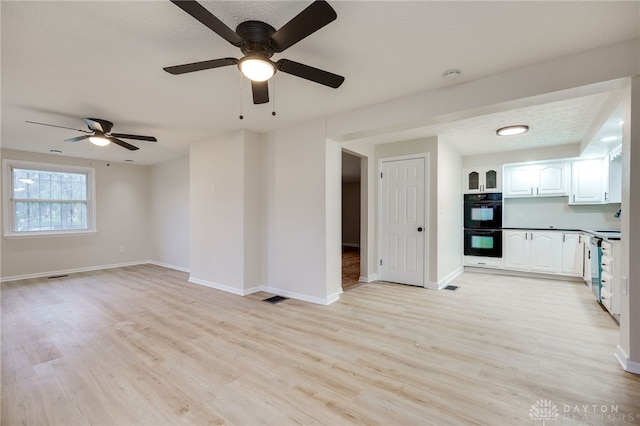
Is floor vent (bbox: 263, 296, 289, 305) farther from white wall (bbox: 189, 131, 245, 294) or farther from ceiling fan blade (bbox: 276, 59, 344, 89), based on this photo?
ceiling fan blade (bbox: 276, 59, 344, 89)

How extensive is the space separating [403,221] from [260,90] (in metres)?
3.36

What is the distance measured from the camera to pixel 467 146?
16.4ft

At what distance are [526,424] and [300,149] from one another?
348cm

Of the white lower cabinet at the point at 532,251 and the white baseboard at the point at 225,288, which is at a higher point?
the white lower cabinet at the point at 532,251

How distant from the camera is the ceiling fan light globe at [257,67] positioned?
1823 mm

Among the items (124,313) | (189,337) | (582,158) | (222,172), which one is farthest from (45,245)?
(582,158)

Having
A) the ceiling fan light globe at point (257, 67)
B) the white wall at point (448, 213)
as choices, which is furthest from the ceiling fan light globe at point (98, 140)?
the white wall at point (448, 213)

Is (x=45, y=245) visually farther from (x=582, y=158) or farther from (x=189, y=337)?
(x=582, y=158)

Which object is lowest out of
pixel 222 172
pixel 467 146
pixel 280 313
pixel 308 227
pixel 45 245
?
pixel 280 313

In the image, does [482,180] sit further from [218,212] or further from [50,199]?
[50,199]

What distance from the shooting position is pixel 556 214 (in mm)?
5180

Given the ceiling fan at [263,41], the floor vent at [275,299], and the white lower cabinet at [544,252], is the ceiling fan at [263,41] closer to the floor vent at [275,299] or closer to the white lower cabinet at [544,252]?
the floor vent at [275,299]

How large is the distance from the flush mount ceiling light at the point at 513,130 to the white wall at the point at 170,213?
19.1 ft

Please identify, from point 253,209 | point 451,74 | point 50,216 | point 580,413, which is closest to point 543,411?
point 580,413
